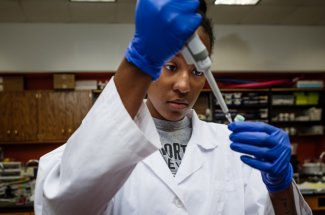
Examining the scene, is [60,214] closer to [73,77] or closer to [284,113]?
[73,77]

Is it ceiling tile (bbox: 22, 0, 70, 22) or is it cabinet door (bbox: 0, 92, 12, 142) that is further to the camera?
cabinet door (bbox: 0, 92, 12, 142)

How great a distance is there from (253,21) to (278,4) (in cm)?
63

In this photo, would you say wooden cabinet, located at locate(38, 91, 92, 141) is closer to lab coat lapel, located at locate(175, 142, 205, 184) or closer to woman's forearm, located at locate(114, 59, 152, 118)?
lab coat lapel, located at locate(175, 142, 205, 184)

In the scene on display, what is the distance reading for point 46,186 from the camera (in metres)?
0.57

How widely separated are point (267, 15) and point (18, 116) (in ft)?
12.0

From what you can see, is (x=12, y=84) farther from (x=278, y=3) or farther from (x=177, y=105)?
(x=177, y=105)

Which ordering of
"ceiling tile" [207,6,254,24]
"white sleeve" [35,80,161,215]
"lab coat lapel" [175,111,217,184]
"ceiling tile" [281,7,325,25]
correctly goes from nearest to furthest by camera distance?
"white sleeve" [35,80,161,215]
"lab coat lapel" [175,111,217,184]
"ceiling tile" [207,6,254,24]
"ceiling tile" [281,7,325,25]

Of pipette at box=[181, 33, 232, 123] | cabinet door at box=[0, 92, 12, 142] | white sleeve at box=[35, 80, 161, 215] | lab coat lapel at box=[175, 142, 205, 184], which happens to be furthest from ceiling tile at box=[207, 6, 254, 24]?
white sleeve at box=[35, 80, 161, 215]

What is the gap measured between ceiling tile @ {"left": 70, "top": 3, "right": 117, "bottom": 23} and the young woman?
318cm

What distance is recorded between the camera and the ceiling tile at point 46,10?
12.5 ft

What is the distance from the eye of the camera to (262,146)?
78 centimetres

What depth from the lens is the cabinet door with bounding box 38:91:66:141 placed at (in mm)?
4410

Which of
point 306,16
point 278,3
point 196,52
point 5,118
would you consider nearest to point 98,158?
point 196,52

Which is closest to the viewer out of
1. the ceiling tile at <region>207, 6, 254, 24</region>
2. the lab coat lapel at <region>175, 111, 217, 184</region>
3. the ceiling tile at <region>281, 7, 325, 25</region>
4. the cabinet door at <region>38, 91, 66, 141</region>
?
the lab coat lapel at <region>175, 111, 217, 184</region>
